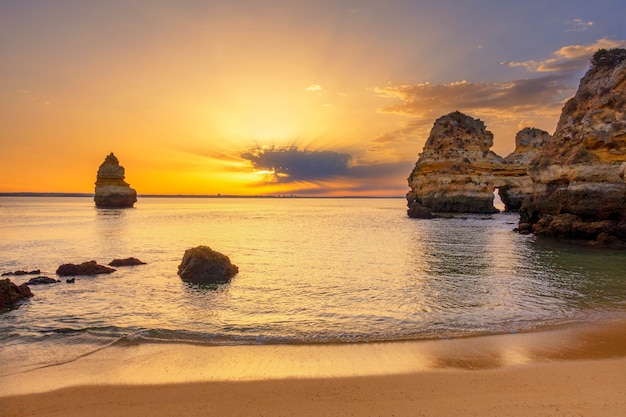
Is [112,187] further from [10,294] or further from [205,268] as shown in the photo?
[10,294]

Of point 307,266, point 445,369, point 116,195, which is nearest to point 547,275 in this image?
point 307,266

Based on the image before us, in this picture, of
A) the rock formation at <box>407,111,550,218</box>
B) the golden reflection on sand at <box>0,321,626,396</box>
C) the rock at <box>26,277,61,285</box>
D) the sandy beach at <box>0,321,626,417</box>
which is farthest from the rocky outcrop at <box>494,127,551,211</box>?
the rock at <box>26,277,61,285</box>

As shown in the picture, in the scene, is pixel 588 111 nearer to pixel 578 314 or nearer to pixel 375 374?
pixel 578 314

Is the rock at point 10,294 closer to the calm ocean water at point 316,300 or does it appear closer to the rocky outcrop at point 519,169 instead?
the calm ocean water at point 316,300

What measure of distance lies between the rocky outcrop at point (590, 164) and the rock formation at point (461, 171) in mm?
29922

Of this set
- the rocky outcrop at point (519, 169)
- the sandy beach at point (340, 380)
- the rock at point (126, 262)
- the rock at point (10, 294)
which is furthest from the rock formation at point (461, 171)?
the rock at point (10, 294)

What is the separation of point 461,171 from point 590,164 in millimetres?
36841

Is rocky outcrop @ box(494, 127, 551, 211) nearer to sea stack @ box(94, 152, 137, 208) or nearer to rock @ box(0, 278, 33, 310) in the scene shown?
rock @ box(0, 278, 33, 310)

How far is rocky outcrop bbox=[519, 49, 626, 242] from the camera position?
27.5 metres

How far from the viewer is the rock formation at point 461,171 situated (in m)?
66.1

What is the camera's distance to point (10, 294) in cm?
1243

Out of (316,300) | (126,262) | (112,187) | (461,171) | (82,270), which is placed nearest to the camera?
(316,300)

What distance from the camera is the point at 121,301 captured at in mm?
12891

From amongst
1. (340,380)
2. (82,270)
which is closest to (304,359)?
(340,380)
